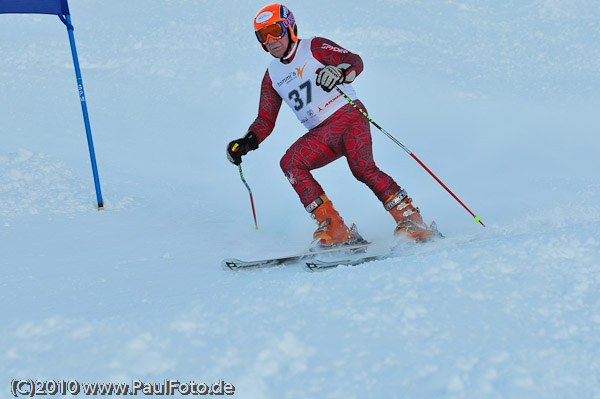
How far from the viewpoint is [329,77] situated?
13.7ft

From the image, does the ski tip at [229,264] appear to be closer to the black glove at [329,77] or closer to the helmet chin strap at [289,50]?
the black glove at [329,77]

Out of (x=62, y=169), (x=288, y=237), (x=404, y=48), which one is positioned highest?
(x=404, y=48)

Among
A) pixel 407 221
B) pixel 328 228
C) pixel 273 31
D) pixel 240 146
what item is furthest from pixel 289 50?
pixel 407 221

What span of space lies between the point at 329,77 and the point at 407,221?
1.19 metres

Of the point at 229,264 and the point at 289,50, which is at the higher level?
the point at 289,50

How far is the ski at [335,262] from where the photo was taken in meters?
3.91

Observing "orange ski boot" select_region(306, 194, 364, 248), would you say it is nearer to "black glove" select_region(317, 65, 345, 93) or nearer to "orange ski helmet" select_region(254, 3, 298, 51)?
"black glove" select_region(317, 65, 345, 93)

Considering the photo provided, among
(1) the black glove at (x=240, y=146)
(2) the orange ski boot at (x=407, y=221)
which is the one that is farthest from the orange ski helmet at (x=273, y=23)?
(2) the orange ski boot at (x=407, y=221)

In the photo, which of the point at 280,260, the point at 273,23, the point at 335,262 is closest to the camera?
the point at 335,262

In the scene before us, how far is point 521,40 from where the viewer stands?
37.0 feet

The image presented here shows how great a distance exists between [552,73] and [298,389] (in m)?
9.43

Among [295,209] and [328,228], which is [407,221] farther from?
[295,209]

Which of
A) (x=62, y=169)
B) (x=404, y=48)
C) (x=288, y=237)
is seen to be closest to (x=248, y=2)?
(x=404, y=48)

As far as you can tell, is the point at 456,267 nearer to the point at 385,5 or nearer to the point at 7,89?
the point at 7,89
